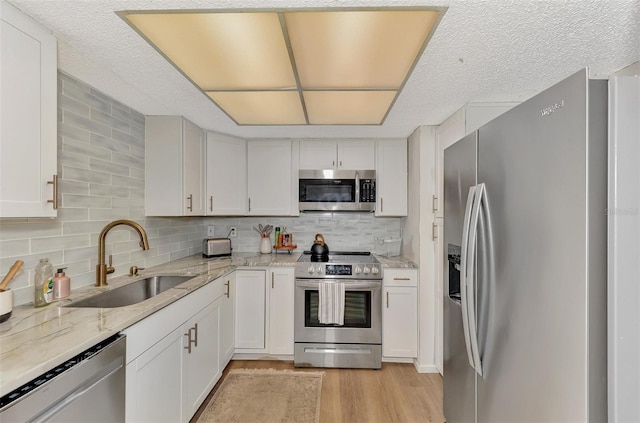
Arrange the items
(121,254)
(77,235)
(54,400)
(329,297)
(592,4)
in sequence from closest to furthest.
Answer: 1. (54,400)
2. (592,4)
3. (77,235)
4. (121,254)
5. (329,297)

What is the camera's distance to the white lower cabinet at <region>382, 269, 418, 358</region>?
2.69 meters

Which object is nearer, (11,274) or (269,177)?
(11,274)

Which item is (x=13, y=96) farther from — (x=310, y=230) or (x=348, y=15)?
(x=310, y=230)

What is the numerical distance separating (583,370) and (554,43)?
138cm

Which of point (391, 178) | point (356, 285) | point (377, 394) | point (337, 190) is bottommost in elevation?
point (377, 394)

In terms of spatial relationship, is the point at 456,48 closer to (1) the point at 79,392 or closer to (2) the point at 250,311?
(1) the point at 79,392

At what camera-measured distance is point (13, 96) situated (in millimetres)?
1152

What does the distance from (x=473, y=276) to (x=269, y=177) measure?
7.61 ft

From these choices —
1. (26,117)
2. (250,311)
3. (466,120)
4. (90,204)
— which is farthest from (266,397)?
(466,120)

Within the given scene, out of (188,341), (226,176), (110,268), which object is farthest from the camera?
(226,176)

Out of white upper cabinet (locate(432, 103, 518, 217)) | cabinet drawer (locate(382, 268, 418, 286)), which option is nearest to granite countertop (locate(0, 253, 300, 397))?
cabinet drawer (locate(382, 268, 418, 286))

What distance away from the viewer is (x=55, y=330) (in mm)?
1143

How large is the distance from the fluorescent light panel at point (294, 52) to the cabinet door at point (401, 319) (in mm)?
1647

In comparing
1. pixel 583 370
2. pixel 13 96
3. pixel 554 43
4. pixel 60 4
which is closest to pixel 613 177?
pixel 583 370
